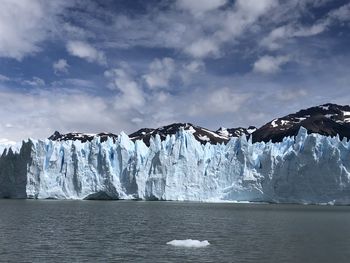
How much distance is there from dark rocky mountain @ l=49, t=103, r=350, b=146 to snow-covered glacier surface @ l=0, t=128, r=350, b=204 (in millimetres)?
34867

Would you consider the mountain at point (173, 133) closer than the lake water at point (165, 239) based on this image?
No

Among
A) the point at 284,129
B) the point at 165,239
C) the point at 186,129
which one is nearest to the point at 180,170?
the point at 165,239

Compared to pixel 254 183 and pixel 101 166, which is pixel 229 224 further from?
pixel 101 166

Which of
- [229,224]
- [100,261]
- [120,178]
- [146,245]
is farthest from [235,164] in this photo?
[100,261]

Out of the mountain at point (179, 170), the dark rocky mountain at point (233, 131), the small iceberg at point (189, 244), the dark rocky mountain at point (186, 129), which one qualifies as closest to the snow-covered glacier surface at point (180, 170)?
the mountain at point (179, 170)

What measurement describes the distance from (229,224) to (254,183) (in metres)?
23.7

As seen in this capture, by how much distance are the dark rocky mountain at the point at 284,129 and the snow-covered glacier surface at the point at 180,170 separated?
3487cm

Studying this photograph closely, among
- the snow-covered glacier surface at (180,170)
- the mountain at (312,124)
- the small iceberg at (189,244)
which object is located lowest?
the small iceberg at (189,244)

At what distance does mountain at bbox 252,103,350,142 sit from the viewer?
101 m

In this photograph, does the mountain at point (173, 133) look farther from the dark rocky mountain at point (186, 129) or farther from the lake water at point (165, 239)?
the lake water at point (165, 239)

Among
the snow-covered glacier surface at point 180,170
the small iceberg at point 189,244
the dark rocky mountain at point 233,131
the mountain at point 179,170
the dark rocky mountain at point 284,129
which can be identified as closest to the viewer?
the small iceberg at point 189,244

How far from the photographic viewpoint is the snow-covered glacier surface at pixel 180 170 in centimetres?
5062

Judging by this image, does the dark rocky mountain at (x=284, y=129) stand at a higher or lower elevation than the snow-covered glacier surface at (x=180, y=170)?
higher

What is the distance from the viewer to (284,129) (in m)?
111
